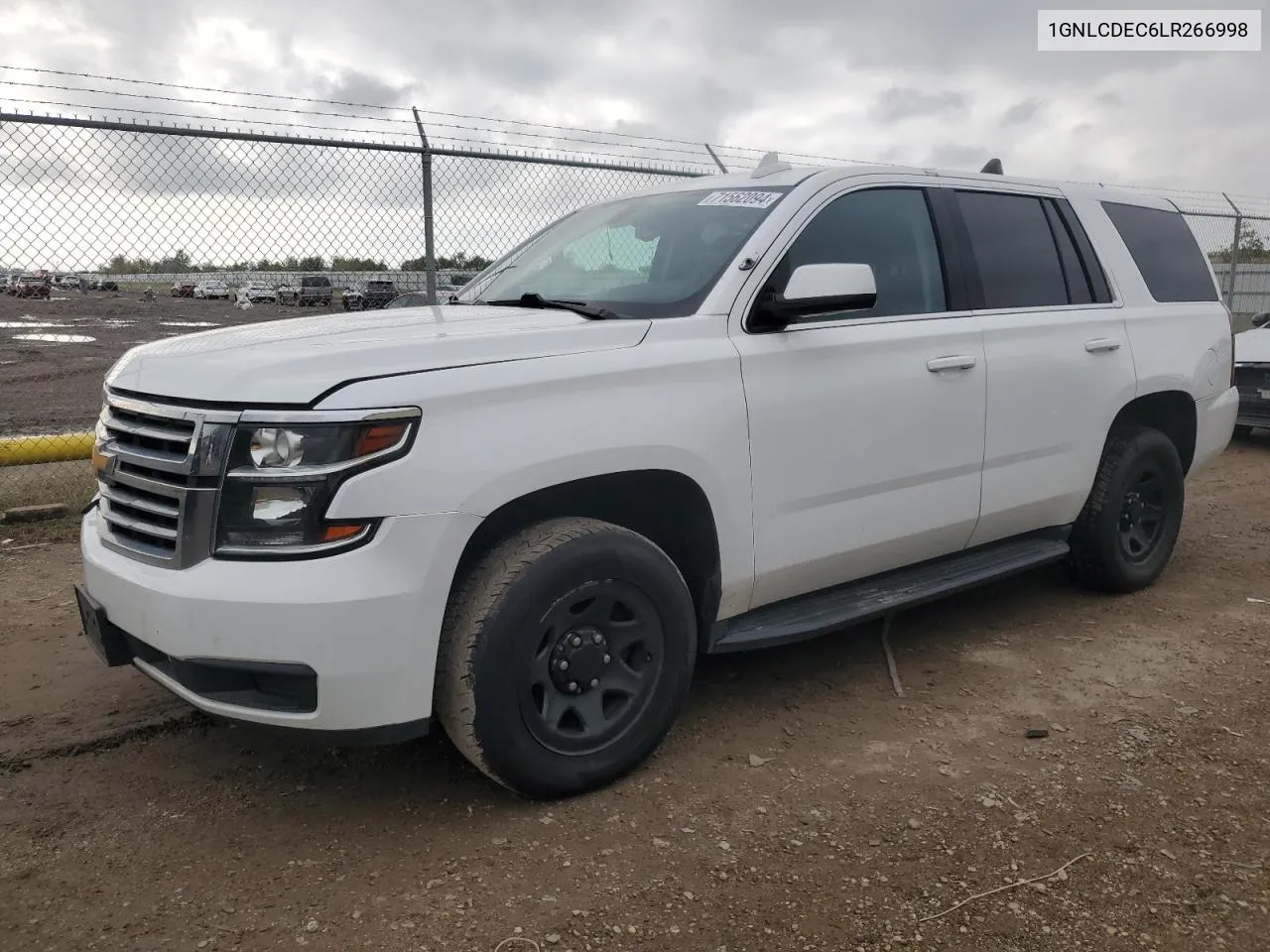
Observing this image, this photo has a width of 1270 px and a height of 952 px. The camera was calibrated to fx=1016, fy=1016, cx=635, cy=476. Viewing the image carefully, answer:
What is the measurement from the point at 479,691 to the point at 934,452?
6.35 feet

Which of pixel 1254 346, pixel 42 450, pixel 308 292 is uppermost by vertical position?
pixel 308 292

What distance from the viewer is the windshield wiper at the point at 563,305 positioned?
325 centimetres

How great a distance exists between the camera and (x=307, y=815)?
9.55 feet

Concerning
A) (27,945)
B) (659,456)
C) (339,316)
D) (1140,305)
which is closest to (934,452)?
(659,456)

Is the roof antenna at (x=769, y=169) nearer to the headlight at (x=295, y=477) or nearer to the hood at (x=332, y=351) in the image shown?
the hood at (x=332, y=351)

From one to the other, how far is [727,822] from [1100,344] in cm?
277

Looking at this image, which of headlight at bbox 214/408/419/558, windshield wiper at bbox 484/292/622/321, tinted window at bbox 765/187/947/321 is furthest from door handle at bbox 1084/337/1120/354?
headlight at bbox 214/408/419/558

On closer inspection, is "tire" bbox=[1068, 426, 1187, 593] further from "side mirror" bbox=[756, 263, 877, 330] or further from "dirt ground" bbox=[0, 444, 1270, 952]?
"side mirror" bbox=[756, 263, 877, 330]

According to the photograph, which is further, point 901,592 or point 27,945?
point 901,592

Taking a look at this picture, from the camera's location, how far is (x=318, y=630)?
244 cm

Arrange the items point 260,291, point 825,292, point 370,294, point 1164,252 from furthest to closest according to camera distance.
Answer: point 260,291 < point 370,294 < point 1164,252 < point 825,292

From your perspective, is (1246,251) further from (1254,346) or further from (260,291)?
(260,291)

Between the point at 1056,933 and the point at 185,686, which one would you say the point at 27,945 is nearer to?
the point at 185,686

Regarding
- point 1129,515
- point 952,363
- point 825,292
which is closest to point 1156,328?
point 1129,515
